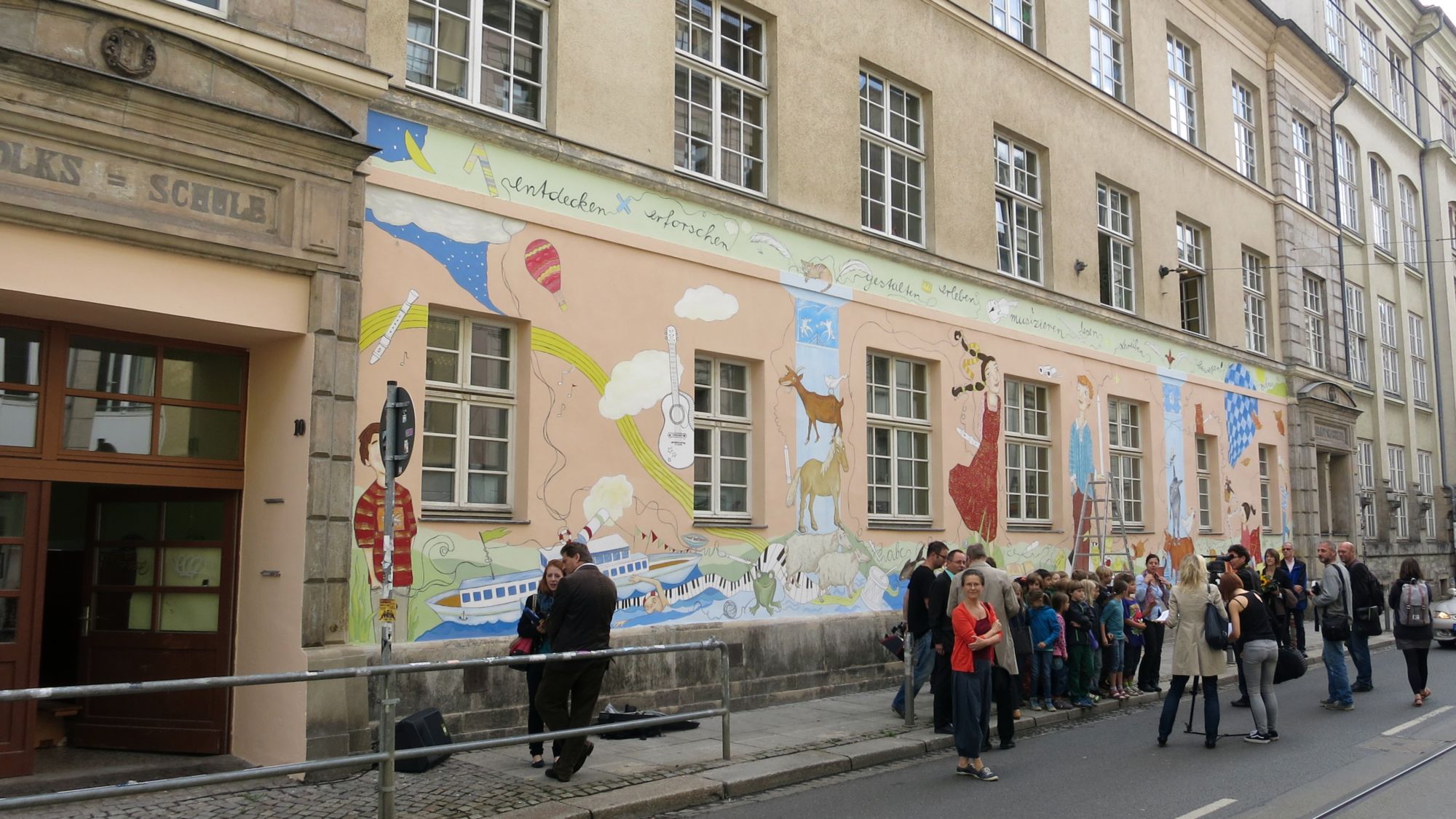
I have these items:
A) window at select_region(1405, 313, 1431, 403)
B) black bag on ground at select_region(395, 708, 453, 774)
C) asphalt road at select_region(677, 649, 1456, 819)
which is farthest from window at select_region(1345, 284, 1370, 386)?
black bag on ground at select_region(395, 708, 453, 774)

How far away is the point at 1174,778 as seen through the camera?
9.04 meters

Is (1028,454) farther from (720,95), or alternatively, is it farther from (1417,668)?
(720,95)

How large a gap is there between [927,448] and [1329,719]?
230 inches

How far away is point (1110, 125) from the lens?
2016 cm

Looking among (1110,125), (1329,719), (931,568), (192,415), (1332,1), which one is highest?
(1332,1)

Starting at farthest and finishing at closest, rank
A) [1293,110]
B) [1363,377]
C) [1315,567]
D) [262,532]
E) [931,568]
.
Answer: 1. [1363,377]
2. [1293,110]
3. [1315,567]
4. [931,568]
5. [262,532]

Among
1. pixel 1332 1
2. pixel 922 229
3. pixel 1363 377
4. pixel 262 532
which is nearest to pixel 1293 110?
pixel 1332 1

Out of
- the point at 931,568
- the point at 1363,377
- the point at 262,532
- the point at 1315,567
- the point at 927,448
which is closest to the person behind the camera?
the point at 262,532

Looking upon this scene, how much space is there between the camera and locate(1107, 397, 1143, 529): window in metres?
19.9

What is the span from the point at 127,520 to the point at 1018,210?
13.3m

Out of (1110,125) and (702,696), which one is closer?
(702,696)

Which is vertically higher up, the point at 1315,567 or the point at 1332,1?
the point at 1332,1

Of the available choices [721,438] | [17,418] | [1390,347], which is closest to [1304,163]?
[1390,347]

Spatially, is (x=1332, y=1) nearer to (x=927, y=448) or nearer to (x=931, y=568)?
(x=927, y=448)
